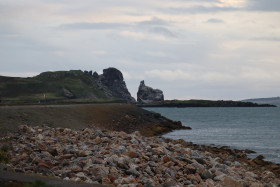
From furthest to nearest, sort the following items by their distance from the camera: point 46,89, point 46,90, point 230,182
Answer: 1. point 46,89
2. point 46,90
3. point 230,182

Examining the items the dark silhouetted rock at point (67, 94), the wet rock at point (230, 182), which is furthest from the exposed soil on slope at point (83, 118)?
the dark silhouetted rock at point (67, 94)

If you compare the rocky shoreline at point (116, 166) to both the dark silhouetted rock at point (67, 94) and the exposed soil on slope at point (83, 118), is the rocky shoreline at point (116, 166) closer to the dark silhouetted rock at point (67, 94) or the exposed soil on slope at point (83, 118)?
the exposed soil on slope at point (83, 118)

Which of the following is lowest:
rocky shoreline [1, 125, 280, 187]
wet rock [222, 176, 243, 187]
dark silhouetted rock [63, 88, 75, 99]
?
wet rock [222, 176, 243, 187]

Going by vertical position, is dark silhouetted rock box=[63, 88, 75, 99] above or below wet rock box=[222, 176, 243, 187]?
above

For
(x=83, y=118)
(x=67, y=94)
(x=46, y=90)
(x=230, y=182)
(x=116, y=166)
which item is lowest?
(x=230, y=182)

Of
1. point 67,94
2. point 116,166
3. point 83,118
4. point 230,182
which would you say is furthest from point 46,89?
point 230,182

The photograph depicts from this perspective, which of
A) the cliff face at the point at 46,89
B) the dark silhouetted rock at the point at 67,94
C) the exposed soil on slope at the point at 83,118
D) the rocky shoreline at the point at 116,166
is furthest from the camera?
the dark silhouetted rock at the point at 67,94

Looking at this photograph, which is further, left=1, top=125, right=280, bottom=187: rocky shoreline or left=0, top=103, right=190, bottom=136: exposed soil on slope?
left=0, top=103, right=190, bottom=136: exposed soil on slope

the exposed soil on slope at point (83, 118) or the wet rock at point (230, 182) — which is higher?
the exposed soil on slope at point (83, 118)

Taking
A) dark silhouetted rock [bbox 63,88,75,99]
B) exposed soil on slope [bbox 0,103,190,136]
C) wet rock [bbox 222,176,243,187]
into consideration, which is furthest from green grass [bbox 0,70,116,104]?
wet rock [bbox 222,176,243,187]

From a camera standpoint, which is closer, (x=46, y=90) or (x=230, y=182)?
(x=230, y=182)

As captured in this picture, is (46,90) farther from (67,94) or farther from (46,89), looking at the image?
(67,94)

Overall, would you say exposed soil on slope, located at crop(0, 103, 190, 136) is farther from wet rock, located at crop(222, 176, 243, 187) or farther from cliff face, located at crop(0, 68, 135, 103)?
cliff face, located at crop(0, 68, 135, 103)

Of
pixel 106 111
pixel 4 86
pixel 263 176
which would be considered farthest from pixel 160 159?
pixel 4 86
